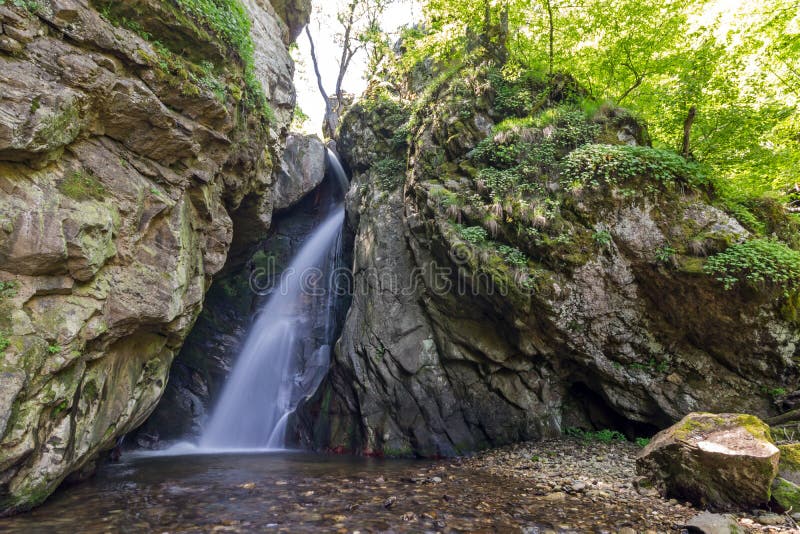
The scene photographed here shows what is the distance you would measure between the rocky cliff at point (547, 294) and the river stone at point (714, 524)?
4.59 metres

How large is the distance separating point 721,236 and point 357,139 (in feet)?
43.2

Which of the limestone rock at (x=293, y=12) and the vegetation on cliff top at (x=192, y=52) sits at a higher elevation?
the limestone rock at (x=293, y=12)

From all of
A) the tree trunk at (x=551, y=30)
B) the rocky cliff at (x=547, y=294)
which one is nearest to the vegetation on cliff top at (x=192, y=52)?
the rocky cliff at (x=547, y=294)

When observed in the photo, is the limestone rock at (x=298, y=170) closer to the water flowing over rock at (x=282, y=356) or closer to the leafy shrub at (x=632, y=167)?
the water flowing over rock at (x=282, y=356)

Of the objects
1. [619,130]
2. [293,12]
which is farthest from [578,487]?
[293,12]

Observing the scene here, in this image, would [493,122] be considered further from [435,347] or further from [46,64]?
[46,64]

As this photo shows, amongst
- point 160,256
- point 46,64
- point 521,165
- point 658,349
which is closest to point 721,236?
point 658,349

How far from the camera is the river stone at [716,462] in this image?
4.79m

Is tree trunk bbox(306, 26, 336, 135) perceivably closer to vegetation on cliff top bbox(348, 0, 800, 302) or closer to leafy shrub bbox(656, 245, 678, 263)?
vegetation on cliff top bbox(348, 0, 800, 302)

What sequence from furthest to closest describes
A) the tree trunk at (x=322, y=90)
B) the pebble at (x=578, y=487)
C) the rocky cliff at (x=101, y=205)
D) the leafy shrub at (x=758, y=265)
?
1. the tree trunk at (x=322, y=90)
2. the leafy shrub at (x=758, y=265)
3. the pebble at (x=578, y=487)
4. the rocky cliff at (x=101, y=205)

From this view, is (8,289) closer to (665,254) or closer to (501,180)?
(501,180)

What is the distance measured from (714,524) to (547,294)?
5.20 meters

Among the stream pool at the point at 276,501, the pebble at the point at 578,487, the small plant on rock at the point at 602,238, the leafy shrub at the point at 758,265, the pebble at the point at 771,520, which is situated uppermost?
the small plant on rock at the point at 602,238

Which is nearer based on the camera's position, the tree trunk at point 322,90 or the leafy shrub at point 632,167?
the leafy shrub at point 632,167
